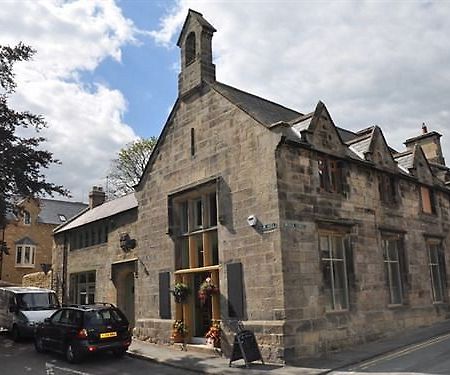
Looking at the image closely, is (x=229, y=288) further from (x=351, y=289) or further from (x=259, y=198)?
(x=351, y=289)

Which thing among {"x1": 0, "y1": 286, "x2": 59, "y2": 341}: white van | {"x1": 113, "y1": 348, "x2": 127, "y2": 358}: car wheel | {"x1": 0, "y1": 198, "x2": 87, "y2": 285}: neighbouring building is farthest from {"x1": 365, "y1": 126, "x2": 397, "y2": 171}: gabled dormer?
{"x1": 0, "y1": 198, "x2": 87, "y2": 285}: neighbouring building

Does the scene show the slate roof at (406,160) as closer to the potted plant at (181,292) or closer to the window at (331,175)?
the window at (331,175)

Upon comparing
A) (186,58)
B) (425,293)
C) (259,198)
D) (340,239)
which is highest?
(186,58)

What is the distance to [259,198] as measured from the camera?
1327 centimetres

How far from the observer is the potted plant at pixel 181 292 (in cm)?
1551

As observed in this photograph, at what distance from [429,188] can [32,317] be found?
1764cm

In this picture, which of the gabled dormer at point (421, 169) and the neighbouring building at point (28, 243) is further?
the neighbouring building at point (28, 243)

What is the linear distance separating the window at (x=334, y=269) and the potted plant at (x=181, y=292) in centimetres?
480

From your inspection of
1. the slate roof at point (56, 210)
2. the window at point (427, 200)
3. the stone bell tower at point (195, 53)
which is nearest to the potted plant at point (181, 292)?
the stone bell tower at point (195, 53)

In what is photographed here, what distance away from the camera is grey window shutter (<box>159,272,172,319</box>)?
53.7ft

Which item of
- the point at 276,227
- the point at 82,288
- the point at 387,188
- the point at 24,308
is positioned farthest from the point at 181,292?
the point at 82,288

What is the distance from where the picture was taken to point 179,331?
606 inches

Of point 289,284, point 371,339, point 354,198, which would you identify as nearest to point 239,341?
point 289,284

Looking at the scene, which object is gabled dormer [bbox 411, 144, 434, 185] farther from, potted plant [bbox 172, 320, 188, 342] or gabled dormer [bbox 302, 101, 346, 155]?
potted plant [bbox 172, 320, 188, 342]
